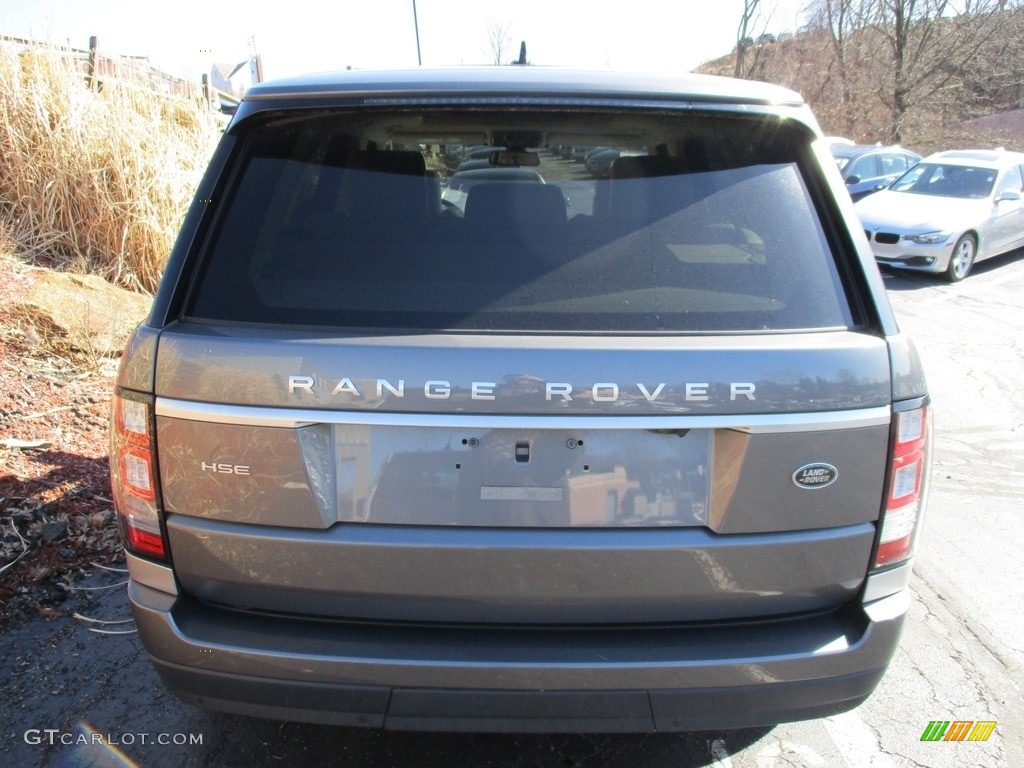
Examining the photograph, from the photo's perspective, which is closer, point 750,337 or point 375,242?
point 750,337

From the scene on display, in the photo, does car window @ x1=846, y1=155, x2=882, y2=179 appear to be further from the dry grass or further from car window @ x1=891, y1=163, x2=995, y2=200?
the dry grass

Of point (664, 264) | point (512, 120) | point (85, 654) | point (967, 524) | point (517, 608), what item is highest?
point (512, 120)

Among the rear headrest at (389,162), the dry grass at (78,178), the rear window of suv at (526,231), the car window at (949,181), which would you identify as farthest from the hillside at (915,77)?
the rear headrest at (389,162)

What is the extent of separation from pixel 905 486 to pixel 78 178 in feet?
22.4

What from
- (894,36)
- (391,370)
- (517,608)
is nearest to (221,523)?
(391,370)

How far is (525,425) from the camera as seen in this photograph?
182cm

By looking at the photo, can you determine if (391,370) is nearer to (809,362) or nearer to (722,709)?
(809,362)

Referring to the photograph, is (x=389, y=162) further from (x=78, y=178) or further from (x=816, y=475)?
(x=78, y=178)

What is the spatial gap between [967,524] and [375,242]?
3.79 m

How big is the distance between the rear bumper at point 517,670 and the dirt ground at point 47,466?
1.80m

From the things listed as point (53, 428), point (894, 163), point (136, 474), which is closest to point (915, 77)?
point (894, 163)

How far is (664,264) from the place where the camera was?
6.64 feet

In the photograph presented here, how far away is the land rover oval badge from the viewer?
1.89 metres

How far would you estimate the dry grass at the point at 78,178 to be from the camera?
6.51 meters
